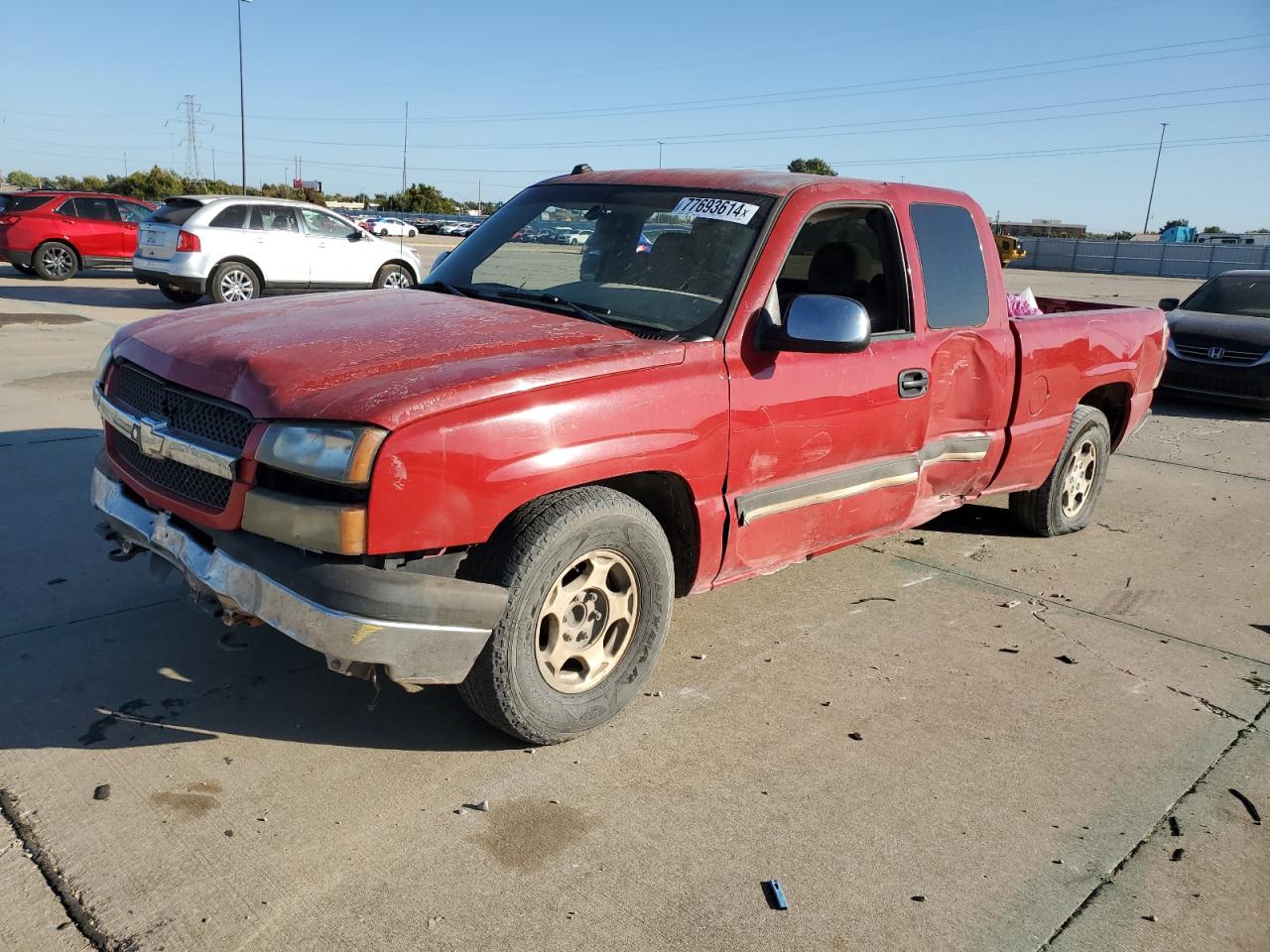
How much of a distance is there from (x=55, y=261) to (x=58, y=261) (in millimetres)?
55

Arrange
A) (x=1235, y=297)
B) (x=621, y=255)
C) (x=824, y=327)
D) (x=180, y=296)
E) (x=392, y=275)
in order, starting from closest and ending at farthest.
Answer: (x=824, y=327) < (x=621, y=255) < (x=1235, y=297) < (x=180, y=296) < (x=392, y=275)

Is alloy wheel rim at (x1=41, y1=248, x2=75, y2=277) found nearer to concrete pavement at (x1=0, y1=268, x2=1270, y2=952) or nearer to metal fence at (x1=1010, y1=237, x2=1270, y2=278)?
concrete pavement at (x1=0, y1=268, x2=1270, y2=952)

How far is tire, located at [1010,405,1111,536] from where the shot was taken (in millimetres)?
5844

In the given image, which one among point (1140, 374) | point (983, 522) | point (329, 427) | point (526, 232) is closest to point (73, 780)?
point (329, 427)

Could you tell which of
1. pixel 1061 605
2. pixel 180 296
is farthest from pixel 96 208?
pixel 1061 605

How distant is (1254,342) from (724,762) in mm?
9924

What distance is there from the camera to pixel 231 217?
1463cm

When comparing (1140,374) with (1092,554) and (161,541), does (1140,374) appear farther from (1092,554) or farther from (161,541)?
(161,541)

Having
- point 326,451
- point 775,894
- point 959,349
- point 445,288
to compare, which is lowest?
point 775,894

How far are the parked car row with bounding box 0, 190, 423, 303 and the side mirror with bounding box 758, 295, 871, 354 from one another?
10.4m

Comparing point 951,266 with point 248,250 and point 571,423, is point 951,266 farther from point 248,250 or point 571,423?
point 248,250

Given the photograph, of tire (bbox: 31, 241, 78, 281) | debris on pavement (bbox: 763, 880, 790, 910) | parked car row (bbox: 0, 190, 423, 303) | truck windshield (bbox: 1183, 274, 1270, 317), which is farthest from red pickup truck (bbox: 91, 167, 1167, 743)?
tire (bbox: 31, 241, 78, 281)

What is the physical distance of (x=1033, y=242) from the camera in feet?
177

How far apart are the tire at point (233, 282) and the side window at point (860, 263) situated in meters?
11.6
